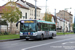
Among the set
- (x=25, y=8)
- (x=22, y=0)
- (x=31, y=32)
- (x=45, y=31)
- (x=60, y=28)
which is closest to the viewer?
(x=31, y=32)

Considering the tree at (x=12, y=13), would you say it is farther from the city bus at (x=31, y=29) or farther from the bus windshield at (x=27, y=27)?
the bus windshield at (x=27, y=27)

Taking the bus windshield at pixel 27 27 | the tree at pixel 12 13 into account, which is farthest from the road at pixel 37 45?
the tree at pixel 12 13

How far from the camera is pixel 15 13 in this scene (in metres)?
43.3

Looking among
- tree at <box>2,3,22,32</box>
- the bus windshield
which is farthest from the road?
tree at <box>2,3,22,32</box>

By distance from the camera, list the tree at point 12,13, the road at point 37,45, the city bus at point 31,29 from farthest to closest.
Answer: the tree at point 12,13 → the city bus at point 31,29 → the road at point 37,45

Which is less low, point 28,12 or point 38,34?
point 28,12

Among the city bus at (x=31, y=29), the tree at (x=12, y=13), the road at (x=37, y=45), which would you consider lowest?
the road at (x=37, y=45)

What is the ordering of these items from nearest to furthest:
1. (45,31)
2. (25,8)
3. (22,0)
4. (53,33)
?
(45,31) → (53,33) → (25,8) → (22,0)

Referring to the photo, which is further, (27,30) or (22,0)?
(22,0)

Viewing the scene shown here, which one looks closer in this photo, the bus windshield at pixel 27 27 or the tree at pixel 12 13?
the bus windshield at pixel 27 27

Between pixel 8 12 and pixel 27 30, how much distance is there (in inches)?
712

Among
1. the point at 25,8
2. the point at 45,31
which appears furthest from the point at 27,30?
the point at 25,8

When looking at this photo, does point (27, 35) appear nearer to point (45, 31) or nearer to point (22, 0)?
point (45, 31)

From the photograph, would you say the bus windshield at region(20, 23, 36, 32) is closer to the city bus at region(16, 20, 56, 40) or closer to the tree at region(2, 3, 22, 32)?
the city bus at region(16, 20, 56, 40)
